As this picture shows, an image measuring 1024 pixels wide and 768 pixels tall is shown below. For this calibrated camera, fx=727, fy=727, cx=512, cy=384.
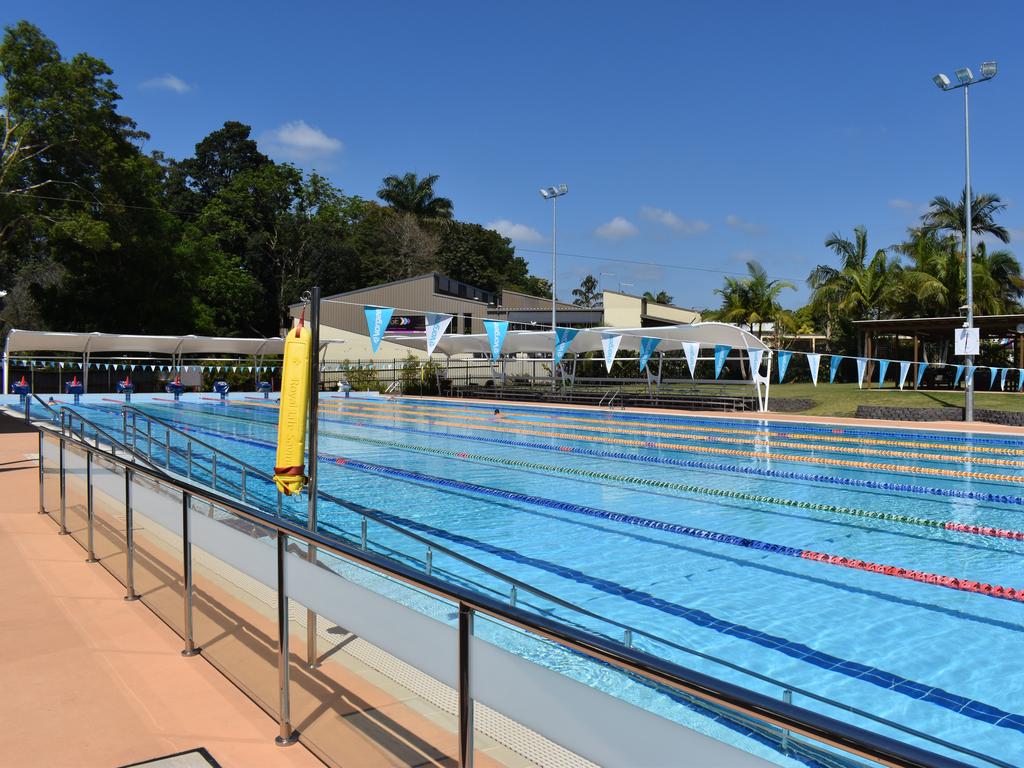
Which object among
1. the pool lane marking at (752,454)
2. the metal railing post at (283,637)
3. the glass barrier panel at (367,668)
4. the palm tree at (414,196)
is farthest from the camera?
the palm tree at (414,196)

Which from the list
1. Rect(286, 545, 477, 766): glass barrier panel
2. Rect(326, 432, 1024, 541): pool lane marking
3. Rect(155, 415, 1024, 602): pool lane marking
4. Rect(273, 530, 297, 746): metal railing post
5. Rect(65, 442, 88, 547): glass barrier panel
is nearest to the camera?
Rect(286, 545, 477, 766): glass barrier panel

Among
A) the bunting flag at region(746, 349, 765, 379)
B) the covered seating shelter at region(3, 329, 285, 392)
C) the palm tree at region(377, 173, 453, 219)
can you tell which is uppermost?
the palm tree at region(377, 173, 453, 219)

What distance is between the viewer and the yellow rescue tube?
15.1 feet

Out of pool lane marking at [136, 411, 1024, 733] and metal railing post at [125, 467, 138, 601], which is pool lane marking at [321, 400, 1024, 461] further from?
metal railing post at [125, 467, 138, 601]

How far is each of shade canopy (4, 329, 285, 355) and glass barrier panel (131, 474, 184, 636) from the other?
2190 centimetres

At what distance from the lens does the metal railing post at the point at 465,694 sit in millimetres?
2055

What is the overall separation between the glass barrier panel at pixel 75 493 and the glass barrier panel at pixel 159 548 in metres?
1.48

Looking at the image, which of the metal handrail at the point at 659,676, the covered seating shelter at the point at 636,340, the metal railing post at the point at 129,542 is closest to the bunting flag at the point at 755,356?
the covered seating shelter at the point at 636,340

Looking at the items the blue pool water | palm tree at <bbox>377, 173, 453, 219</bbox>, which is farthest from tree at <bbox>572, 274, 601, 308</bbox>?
the blue pool water


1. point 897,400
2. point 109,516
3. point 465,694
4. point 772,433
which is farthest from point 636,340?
point 465,694

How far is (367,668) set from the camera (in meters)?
2.95

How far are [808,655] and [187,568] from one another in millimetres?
3874

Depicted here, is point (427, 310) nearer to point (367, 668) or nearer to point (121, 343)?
point (121, 343)

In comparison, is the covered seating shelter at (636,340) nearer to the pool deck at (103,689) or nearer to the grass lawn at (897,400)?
the grass lawn at (897,400)
